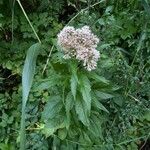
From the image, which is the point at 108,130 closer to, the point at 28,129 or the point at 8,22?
the point at 28,129

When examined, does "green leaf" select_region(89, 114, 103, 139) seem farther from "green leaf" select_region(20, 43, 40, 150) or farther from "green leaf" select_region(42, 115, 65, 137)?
"green leaf" select_region(20, 43, 40, 150)

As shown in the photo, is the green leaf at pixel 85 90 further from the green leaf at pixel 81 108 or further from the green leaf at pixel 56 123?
the green leaf at pixel 56 123

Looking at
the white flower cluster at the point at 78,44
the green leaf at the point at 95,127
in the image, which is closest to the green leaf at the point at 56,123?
the green leaf at the point at 95,127

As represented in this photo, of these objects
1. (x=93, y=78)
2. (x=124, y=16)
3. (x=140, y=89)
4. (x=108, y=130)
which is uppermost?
(x=124, y=16)

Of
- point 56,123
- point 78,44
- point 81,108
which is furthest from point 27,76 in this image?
point 56,123

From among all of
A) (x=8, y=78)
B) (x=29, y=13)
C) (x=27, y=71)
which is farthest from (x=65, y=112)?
(x=29, y=13)

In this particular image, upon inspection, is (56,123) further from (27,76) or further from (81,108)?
(27,76)

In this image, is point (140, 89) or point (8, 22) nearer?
point (140, 89)
